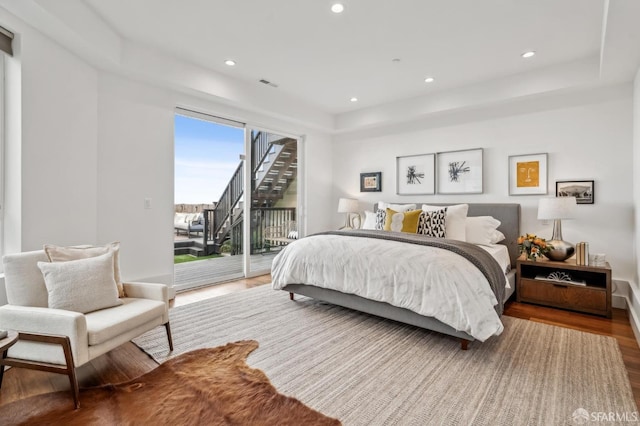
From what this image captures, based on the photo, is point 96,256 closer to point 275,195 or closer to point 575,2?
point 275,195

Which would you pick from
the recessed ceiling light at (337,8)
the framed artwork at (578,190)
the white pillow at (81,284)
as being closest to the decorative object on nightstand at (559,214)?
the framed artwork at (578,190)

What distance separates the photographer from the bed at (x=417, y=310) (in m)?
2.46

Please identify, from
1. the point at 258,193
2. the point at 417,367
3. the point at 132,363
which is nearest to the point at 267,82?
the point at 258,193

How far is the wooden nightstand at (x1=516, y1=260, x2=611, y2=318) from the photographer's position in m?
3.20

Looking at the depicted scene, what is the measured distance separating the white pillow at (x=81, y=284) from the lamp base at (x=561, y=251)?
4209 millimetres

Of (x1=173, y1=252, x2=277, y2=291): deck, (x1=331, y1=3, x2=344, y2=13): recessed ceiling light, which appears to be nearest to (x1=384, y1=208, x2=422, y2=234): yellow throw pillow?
(x1=173, y1=252, x2=277, y2=291): deck

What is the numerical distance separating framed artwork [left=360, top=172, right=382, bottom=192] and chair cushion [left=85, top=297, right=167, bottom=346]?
13.1 ft

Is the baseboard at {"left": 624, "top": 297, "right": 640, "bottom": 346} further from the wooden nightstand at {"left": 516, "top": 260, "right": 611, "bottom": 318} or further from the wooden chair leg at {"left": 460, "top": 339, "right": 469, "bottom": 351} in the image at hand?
the wooden chair leg at {"left": 460, "top": 339, "right": 469, "bottom": 351}

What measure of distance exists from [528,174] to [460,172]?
0.85m

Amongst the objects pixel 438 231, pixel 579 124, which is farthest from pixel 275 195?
pixel 579 124

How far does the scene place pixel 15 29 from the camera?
8.16 feet

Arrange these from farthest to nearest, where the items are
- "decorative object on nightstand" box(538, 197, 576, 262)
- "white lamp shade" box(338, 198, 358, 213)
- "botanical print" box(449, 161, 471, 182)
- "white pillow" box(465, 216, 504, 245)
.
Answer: "white lamp shade" box(338, 198, 358, 213)
"botanical print" box(449, 161, 471, 182)
"white pillow" box(465, 216, 504, 245)
"decorative object on nightstand" box(538, 197, 576, 262)

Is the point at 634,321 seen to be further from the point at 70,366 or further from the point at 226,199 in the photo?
the point at 226,199

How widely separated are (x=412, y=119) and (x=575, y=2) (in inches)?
102
